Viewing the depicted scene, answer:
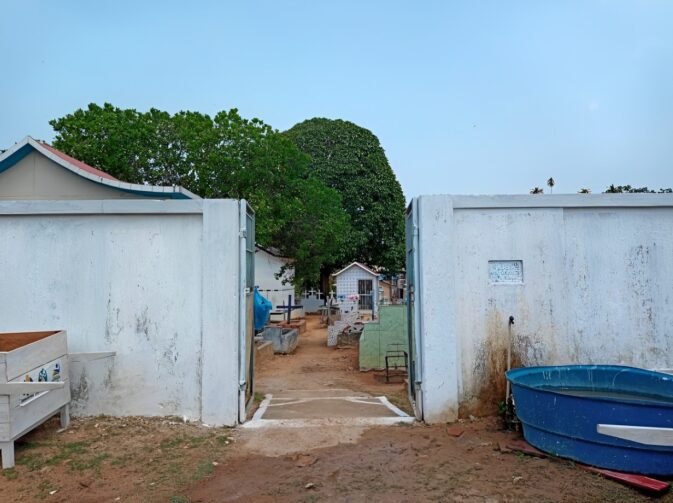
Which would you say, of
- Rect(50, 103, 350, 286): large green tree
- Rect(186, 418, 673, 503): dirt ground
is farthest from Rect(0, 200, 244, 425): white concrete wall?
Rect(50, 103, 350, 286): large green tree

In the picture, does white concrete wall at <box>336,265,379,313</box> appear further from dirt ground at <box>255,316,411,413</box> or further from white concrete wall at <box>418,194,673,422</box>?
white concrete wall at <box>418,194,673,422</box>

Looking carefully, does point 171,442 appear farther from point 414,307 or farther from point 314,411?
point 414,307

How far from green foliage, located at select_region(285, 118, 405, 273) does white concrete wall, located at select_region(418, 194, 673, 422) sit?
22.3 meters

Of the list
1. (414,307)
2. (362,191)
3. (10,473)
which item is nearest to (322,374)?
(414,307)

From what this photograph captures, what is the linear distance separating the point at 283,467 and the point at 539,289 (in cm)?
378

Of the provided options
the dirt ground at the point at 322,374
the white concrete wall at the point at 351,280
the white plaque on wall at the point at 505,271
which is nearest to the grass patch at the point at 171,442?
the dirt ground at the point at 322,374

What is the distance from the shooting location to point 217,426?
19.5ft

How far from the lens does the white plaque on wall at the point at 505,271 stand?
6148mm

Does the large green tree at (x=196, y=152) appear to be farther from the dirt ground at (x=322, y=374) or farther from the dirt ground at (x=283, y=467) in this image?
the dirt ground at (x=283, y=467)

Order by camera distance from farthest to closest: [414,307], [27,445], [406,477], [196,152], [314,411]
→ [196,152], [314,411], [414,307], [27,445], [406,477]

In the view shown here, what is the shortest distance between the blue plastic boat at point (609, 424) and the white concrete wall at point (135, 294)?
347 cm

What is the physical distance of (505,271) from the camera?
20.2 ft

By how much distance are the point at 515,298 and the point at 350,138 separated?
89.1 feet

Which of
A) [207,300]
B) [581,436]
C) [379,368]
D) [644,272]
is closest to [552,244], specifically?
[644,272]
